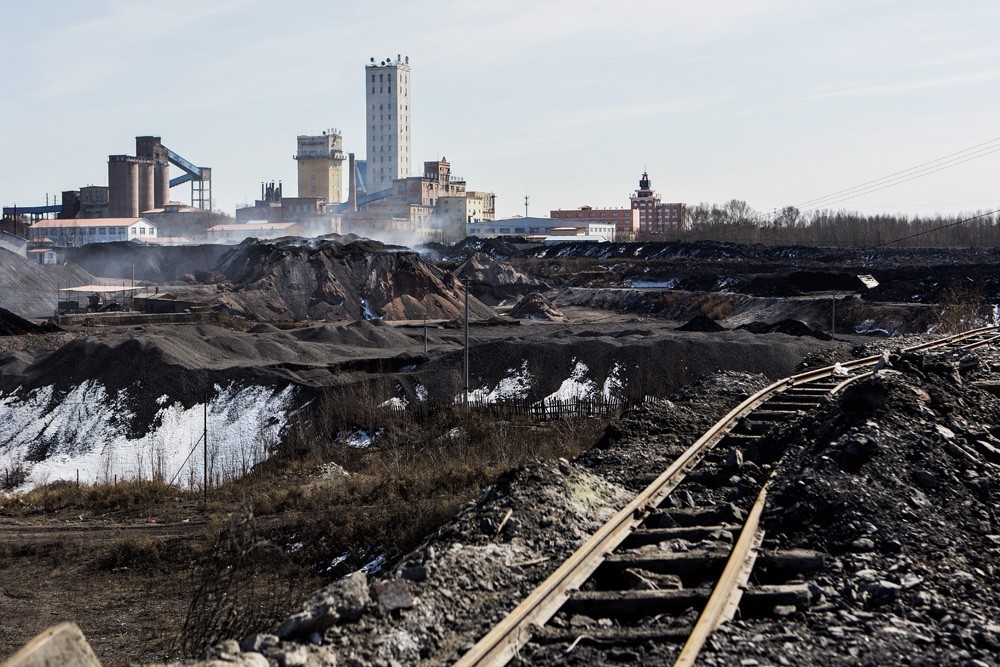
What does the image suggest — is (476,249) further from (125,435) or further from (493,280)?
(125,435)

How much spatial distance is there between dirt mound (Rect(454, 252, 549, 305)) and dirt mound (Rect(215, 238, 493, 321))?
6.45 metres

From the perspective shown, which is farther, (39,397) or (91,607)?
(39,397)

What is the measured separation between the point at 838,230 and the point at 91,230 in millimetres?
80661

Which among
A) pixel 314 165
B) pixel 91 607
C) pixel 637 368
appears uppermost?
pixel 314 165

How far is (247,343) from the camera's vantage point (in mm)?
35188

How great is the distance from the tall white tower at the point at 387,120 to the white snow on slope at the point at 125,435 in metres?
113

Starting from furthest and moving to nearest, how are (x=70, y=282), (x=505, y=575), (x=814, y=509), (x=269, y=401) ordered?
(x=70, y=282), (x=269, y=401), (x=814, y=509), (x=505, y=575)

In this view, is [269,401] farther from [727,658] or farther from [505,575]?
[727,658]

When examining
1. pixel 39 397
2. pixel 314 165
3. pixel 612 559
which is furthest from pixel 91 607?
pixel 314 165

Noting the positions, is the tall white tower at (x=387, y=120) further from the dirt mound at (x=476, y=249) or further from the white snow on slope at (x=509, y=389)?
the white snow on slope at (x=509, y=389)

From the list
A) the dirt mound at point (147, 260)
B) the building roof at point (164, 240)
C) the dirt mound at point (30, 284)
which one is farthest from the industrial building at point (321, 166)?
the dirt mound at point (30, 284)

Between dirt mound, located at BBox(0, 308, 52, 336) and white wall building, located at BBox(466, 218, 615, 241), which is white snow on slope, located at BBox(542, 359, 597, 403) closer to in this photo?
dirt mound, located at BBox(0, 308, 52, 336)

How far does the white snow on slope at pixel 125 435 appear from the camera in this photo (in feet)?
79.6

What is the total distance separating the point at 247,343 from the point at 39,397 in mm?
7558
